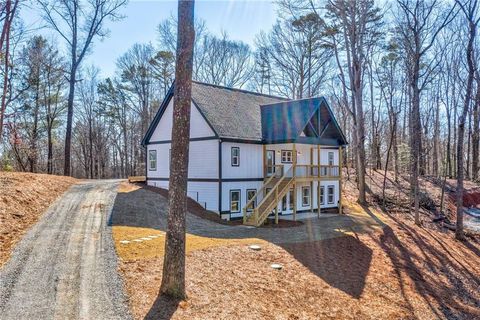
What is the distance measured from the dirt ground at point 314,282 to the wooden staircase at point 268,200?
4078mm

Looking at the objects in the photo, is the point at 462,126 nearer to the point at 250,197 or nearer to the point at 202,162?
the point at 250,197

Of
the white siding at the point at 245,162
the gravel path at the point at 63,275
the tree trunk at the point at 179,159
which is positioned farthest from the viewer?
the white siding at the point at 245,162

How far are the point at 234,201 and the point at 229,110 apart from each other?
5.83m

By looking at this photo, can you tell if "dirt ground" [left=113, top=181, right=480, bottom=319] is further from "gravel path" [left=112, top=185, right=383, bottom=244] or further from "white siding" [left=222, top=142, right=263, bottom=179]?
"white siding" [left=222, top=142, right=263, bottom=179]

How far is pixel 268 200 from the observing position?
18922 millimetres

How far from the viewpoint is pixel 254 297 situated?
8031mm

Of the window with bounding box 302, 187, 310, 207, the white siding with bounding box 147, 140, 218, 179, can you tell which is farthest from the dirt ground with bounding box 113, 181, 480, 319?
the window with bounding box 302, 187, 310, 207

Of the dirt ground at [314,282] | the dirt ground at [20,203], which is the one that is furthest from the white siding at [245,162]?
the dirt ground at [20,203]

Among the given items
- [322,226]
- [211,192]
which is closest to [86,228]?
[211,192]

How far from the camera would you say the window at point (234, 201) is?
787 inches

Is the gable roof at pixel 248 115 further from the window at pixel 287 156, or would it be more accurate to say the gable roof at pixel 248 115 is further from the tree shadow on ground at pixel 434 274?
the tree shadow on ground at pixel 434 274

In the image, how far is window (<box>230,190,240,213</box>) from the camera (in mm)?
20000

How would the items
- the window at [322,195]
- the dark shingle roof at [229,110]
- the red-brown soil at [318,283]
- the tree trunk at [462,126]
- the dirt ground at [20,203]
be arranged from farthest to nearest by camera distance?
the window at [322,195] < the dark shingle roof at [229,110] < the tree trunk at [462,126] < the dirt ground at [20,203] < the red-brown soil at [318,283]

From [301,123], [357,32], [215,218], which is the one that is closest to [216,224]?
[215,218]
